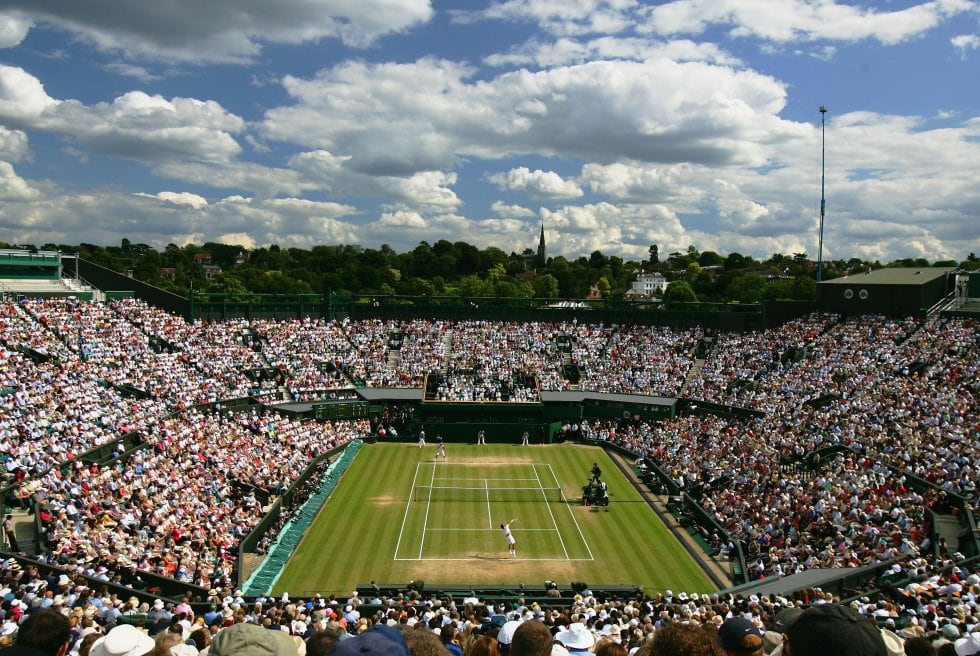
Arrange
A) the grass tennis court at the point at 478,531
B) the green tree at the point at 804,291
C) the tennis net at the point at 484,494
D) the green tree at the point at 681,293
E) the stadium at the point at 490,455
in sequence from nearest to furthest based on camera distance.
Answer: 1. the stadium at the point at 490,455
2. the grass tennis court at the point at 478,531
3. the tennis net at the point at 484,494
4. the green tree at the point at 804,291
5. the green tree at the point at 681,293

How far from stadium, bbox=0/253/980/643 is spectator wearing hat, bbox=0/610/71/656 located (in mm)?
9928

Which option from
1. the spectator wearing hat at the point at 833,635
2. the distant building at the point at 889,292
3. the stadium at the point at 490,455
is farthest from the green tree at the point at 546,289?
the spectator wearing hat at the point at 833,635

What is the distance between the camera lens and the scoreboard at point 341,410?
46.6 m

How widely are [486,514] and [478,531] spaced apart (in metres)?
2.22

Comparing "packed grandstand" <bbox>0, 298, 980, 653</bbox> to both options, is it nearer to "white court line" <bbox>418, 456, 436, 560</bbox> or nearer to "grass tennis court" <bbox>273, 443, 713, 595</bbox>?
"grass tennis court" <bbox>273, 443, 713, 595</bbox>

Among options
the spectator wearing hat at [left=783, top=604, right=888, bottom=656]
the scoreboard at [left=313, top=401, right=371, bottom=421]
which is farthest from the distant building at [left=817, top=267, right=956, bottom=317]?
the spectator wearing hat at [left=783, top=604, right=888, bottom=656]

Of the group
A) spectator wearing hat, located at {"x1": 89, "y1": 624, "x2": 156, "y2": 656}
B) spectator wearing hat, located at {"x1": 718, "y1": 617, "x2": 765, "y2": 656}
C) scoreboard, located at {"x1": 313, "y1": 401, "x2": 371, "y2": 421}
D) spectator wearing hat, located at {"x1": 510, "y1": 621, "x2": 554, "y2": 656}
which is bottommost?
scoreboard, located at {"x1": 313, "y1": 401, "x2": 371, "y2": 421}

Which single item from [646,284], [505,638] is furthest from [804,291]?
[505,638]

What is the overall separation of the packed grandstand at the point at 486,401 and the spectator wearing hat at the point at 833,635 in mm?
9861

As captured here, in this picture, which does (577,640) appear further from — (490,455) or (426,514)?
(490,455)

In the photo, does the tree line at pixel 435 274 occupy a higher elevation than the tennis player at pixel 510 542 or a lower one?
higher

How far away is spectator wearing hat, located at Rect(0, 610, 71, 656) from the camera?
4512 mm

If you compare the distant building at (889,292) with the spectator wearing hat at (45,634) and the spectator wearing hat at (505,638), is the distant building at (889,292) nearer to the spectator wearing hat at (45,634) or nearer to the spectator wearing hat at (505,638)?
the spectator wearing hat at (505,638)

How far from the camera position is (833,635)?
11.8 feet
